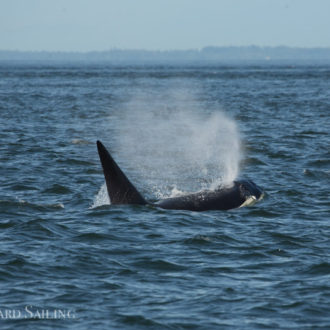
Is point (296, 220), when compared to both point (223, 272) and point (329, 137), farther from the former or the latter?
point (329, 137)

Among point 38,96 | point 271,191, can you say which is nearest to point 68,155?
point 271,191

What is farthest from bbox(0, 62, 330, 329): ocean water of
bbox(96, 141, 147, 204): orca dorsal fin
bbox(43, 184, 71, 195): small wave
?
bbox(96, 141, 147, 204): orca dorsal fin

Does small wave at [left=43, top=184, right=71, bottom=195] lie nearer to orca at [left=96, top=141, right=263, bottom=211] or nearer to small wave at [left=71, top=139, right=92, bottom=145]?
orca at [left=96, top=141, right=263, bottom=211]

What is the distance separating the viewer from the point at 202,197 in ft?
64.6

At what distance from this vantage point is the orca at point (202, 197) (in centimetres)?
1864

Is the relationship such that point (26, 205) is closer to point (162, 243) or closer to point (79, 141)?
point (162, 243)

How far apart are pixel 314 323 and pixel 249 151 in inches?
841

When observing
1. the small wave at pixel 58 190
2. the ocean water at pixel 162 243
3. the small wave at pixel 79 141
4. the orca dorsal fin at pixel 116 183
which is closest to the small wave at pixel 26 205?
the ocean water at pixel 162 243

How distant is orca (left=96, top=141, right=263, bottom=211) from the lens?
1864 centimetres

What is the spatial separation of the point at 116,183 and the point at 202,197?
2.77 metres

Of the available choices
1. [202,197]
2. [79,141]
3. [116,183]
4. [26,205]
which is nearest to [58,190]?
[26,205]

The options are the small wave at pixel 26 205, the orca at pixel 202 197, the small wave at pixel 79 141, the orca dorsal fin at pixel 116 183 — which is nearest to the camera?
the orca dorsal fin at pixel 116 183

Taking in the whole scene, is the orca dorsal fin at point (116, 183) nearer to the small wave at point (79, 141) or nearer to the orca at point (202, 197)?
the orca at point (202, 197)

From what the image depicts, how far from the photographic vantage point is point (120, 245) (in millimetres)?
16203
